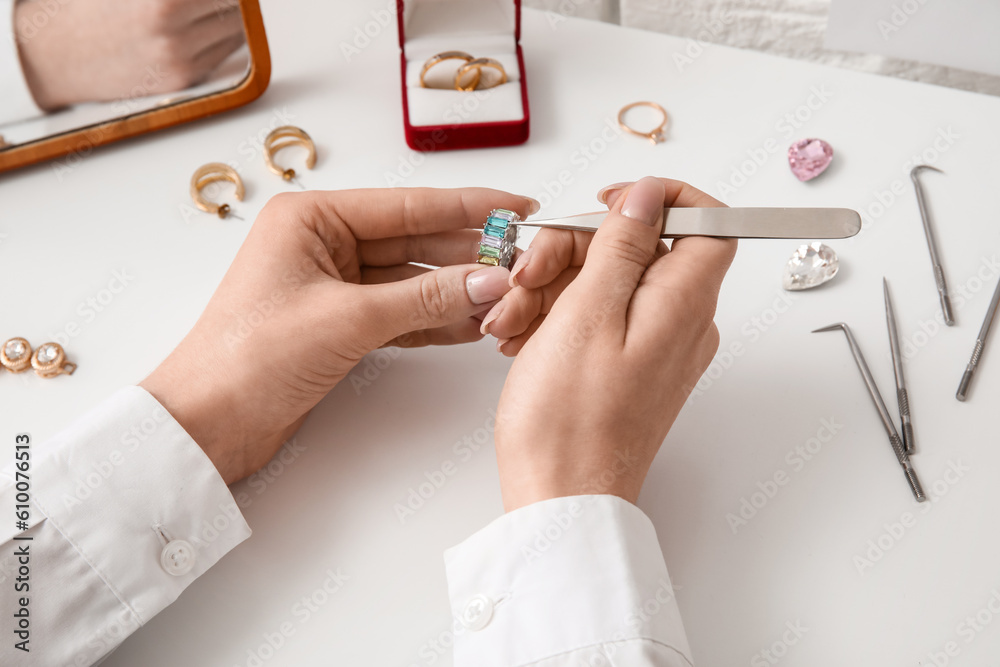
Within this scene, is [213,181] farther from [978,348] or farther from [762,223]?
[978,348]

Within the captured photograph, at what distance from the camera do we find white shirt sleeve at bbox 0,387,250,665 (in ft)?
2.12

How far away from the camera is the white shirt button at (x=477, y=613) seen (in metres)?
0.62

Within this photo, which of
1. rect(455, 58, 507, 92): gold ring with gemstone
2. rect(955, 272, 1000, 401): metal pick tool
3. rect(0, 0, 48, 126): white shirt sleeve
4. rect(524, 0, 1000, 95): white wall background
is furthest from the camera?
rect(524, 0, 1000, 95): white wall background

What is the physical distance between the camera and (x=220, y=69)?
1.06 metres

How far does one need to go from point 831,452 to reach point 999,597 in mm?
189

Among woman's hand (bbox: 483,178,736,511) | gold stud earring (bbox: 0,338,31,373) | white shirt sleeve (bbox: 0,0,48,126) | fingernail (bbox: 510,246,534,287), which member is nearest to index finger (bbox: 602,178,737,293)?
woman's hand (bbox: 483,178,736,511)

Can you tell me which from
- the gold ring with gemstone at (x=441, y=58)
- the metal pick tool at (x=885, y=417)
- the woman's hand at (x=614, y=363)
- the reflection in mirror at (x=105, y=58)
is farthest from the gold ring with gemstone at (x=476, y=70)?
the metal pick tool at (x=885, y=417)

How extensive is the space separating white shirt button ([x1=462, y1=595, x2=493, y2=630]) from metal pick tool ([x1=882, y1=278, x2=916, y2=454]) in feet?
1.54

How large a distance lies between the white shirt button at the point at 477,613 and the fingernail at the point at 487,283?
0.30 meters

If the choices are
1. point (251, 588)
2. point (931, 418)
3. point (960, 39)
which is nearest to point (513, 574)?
point (251, 588)

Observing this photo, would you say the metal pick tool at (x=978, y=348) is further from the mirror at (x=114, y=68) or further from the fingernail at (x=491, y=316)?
the mirror at (x=114, y=68)

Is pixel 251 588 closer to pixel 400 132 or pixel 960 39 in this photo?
pixel 400 132

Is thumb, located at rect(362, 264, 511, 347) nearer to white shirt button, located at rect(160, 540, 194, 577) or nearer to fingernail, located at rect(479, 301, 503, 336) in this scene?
fingernail, located at rect(479, 301, 503, 336)

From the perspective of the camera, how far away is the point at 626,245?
2.37ft
